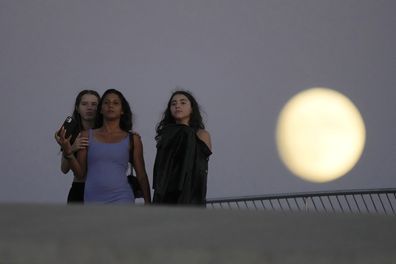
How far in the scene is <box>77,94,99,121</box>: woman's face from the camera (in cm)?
588

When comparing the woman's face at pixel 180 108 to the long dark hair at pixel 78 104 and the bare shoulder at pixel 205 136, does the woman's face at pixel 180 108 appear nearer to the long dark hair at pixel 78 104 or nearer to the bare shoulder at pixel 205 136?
the bare shoulder at pixel 205 136

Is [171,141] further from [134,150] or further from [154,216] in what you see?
[154,216]

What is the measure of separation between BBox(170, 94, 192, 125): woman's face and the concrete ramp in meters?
4.62

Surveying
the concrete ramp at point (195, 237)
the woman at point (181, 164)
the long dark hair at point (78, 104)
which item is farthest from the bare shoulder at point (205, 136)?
the concrete ramp at point (195, 237)

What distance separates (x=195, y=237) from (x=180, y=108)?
16.0 feet

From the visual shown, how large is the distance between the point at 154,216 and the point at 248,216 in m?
0.16

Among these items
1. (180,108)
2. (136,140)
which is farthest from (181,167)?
(180,108)

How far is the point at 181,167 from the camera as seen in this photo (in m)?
5.43

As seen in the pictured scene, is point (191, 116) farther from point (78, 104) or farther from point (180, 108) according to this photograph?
point (78, 104)

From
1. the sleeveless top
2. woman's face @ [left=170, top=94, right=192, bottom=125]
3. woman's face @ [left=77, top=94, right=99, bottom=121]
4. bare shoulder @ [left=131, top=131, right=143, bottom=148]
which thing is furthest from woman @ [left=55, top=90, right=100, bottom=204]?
woman's face @ [left=170, top=94, right=192, bottom=125]

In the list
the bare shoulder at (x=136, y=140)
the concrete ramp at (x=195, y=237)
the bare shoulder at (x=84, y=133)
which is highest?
the bare shoulder at (x=84, y=133)

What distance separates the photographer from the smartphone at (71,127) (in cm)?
555

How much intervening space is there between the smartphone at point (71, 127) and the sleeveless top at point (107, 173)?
233 mm

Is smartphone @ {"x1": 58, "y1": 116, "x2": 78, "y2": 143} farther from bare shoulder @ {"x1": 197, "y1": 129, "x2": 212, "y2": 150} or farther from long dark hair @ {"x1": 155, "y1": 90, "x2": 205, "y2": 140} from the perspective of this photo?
bare shoulder @ {"x1": 197, "y1": 129, "x2": 212, "y2": 150}
